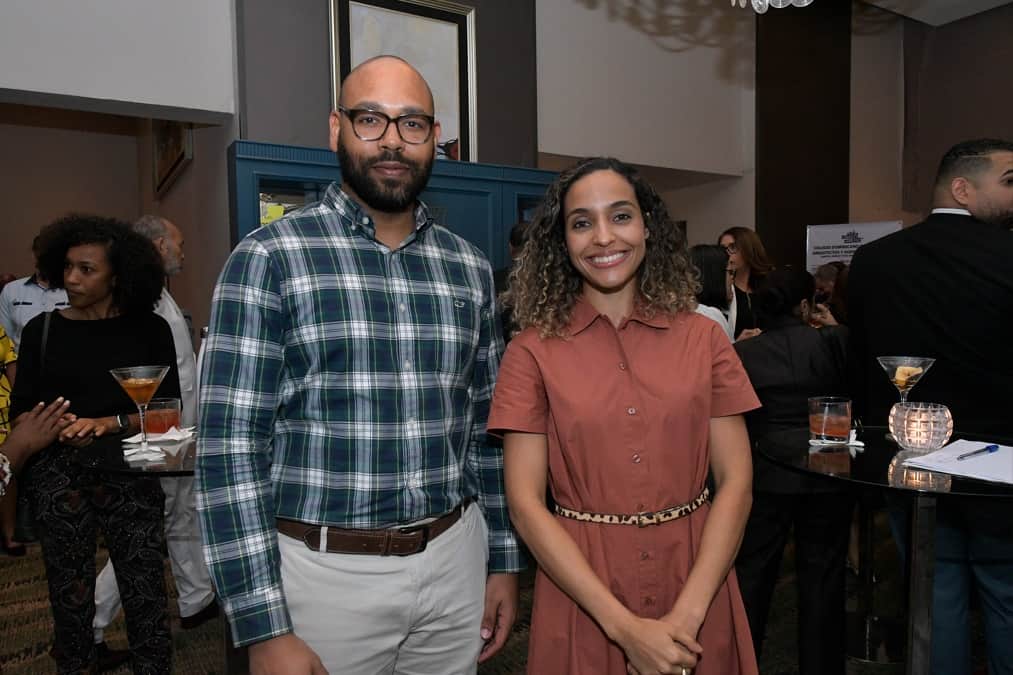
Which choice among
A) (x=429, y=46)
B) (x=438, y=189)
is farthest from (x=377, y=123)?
(x=429, y=46)

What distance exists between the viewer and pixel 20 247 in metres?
8.37

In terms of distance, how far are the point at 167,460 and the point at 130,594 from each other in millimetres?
693

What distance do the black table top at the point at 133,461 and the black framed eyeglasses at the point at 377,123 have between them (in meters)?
1.11

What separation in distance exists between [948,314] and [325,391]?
2.03m

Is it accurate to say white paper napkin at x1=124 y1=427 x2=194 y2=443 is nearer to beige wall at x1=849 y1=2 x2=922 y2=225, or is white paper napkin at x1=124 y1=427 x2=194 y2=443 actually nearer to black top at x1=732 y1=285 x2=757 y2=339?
black top at x1=732 y1=285 x2=757 y2=339

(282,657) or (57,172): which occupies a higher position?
(57,172)

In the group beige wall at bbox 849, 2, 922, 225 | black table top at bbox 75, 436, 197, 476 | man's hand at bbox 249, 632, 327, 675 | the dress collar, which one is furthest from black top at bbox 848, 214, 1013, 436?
beige wall at bbox 849, 2, 922, 225

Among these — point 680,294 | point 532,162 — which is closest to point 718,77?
point 532,162

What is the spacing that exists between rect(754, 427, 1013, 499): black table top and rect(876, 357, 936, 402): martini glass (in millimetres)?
173

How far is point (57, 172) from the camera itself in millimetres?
8727

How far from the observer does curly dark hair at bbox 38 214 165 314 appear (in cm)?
264

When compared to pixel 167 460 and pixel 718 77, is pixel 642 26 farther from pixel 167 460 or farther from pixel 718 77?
pixel 167 460

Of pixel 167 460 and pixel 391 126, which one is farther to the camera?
pixel 167 460

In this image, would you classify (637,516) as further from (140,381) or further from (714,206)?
(714,206)
